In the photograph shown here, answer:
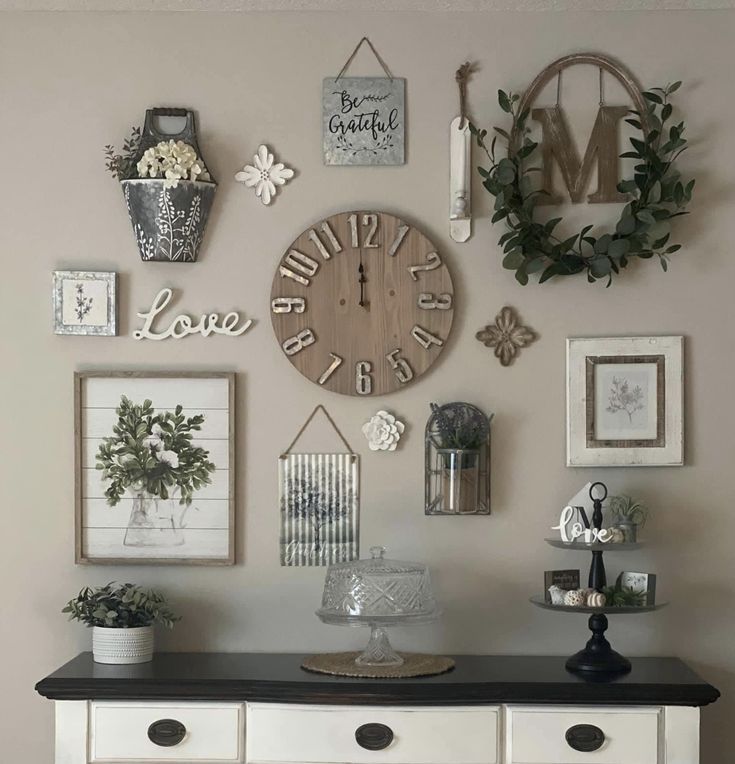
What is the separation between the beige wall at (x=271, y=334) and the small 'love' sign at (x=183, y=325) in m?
0.04

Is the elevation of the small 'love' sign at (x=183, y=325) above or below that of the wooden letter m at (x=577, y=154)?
below

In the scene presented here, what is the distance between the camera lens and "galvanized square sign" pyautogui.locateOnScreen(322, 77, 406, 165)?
130 inches

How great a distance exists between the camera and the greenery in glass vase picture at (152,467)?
3.30 metres

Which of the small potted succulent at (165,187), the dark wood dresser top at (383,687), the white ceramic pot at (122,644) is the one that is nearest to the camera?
the dark wood dresser top at (383,687)

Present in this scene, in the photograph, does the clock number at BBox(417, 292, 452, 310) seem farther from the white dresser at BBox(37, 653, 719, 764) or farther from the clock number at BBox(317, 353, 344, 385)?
the white dresser at BBox(37, 653, 719, 764)

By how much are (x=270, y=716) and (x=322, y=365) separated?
3.15 feet

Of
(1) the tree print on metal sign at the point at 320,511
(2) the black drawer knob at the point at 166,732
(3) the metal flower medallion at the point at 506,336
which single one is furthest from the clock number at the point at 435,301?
(2) the black drawer knob at the point at 166,732

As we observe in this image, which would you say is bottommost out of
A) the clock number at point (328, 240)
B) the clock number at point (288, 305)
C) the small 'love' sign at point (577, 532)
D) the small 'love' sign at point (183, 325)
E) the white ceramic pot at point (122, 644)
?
the white ceramic pot at point (122, 644)

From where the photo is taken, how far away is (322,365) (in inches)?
129

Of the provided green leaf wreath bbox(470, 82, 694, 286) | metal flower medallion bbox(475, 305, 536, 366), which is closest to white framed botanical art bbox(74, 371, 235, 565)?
metal flower medallion bbox(475, 305, 536, 366)

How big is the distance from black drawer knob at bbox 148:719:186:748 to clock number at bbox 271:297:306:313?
1.14 m

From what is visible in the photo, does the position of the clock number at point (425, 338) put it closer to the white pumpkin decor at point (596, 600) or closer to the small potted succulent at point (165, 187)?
the small potted succulent at point (165, 187)

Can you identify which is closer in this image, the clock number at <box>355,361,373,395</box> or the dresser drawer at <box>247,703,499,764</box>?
the dresser drawer at <box>247,703,499,764</box>

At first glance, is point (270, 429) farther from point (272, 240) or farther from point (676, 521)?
point (676, 521)
